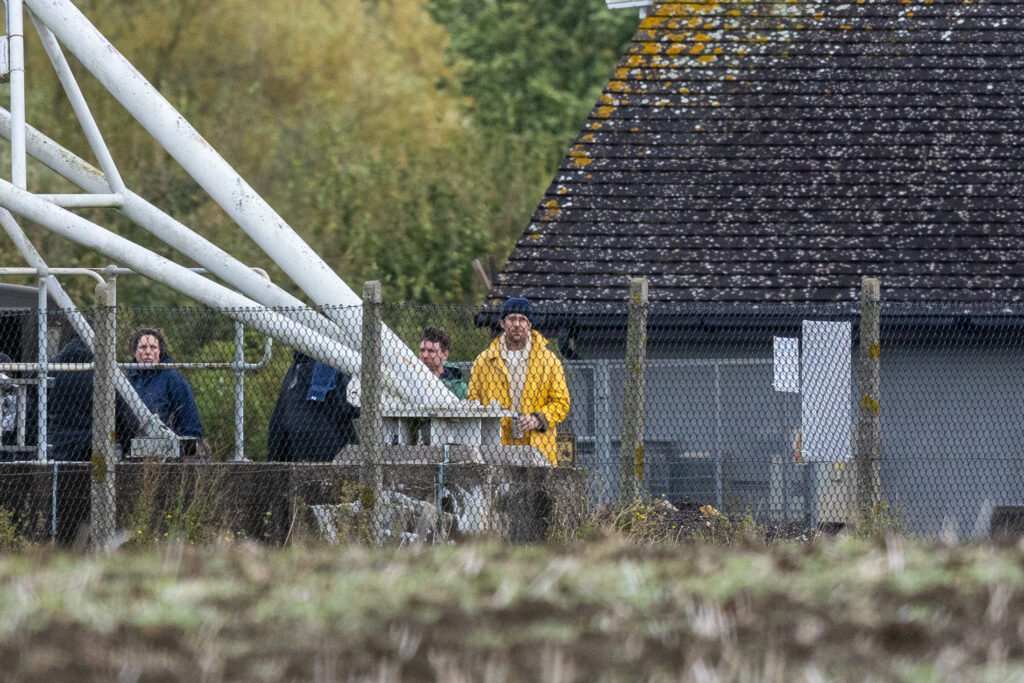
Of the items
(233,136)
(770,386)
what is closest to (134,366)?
(770,386)

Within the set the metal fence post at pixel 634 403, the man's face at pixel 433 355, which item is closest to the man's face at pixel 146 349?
the man's face at pixel 433 355

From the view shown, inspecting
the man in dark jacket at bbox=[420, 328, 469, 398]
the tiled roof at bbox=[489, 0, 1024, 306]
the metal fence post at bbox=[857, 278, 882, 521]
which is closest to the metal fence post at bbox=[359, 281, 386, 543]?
the man in dark jacket at bbox=[420, 328, 469, 398]

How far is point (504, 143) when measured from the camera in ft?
85.6

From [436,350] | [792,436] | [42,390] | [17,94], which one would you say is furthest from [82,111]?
[792,436]

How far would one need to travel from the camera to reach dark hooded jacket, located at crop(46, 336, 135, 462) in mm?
9977

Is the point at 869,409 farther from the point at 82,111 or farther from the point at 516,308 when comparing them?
the point at 82,111

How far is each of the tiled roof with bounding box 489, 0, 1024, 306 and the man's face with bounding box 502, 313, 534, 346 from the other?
383 centimetres

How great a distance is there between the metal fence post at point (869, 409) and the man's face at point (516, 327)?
203 centimetres

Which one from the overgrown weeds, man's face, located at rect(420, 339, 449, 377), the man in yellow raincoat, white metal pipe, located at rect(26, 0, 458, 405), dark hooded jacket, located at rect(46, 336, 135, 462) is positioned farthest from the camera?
man's face, located at rect(420, 339, 449, 377)

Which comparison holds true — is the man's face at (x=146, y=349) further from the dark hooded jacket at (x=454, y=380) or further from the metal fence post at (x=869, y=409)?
the metal fence post at (x=869, y=409)

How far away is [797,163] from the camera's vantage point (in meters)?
14.7

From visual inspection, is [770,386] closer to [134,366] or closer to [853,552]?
A: [134,366]

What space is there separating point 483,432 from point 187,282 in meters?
2.09

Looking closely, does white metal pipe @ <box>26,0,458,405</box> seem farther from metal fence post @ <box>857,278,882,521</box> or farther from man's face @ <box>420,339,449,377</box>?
metal fence post @ <box>857,278,882,521</box>
